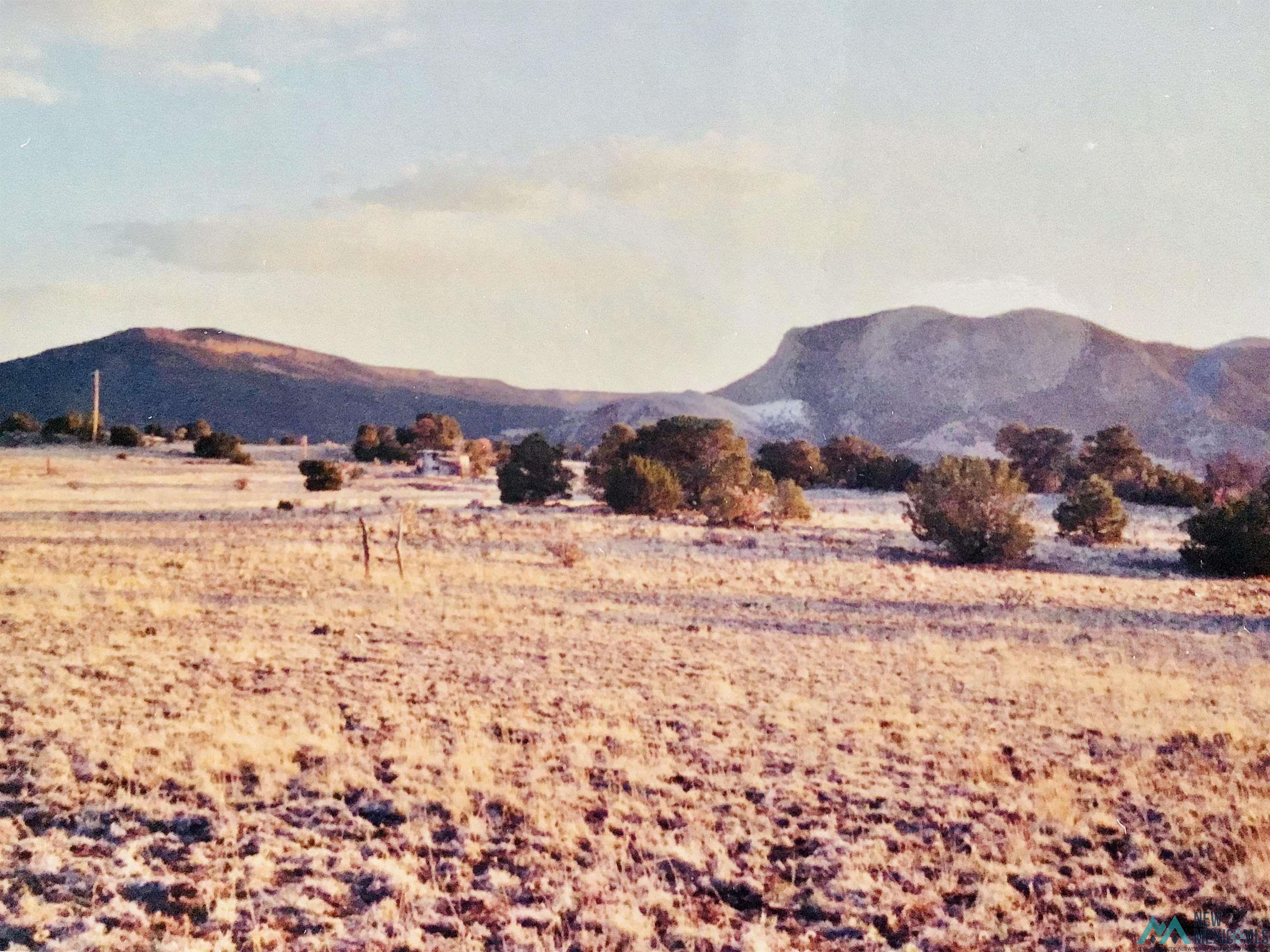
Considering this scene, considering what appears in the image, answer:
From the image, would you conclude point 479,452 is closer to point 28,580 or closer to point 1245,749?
point 28,580

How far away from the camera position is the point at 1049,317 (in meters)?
168

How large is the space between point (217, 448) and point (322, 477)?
767 inches

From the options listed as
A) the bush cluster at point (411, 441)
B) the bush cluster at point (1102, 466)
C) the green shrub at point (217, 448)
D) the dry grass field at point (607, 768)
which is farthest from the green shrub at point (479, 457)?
the dry grass field at point (607, 768)

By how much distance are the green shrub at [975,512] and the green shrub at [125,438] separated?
5218 centimetres

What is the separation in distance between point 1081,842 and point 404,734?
5497 millimetres

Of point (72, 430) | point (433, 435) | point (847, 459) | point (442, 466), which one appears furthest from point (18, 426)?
point (847, 459)

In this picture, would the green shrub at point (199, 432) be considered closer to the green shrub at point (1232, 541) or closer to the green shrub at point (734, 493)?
the green shrub at point (734, 493)

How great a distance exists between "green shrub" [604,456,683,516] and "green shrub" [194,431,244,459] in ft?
102

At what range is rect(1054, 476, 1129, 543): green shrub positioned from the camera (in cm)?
2914

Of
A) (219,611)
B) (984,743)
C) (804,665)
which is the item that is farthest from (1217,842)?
(219,611)

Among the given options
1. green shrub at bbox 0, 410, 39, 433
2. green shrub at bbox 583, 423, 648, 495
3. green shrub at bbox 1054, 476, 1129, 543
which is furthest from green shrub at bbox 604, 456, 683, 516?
green shrub at bbox 0, 410, 39, 433

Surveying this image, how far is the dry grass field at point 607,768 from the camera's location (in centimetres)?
472

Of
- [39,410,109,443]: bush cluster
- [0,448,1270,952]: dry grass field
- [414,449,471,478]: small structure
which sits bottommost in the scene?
[0,448,1270,952]: dry grass field

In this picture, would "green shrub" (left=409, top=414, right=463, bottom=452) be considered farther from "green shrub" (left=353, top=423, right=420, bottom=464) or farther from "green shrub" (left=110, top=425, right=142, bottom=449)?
"green shrub" (left=110, top=425, right=142, bottom=449)
